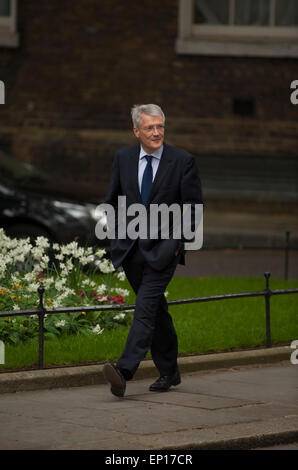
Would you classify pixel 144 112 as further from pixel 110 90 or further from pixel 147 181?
pixel 110 90

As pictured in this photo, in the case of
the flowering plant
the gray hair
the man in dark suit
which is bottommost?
the flowering plant

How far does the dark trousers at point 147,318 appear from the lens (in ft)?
24.3

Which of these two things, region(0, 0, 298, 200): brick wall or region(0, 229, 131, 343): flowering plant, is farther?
region(0, 0, 298, 200): brick wall

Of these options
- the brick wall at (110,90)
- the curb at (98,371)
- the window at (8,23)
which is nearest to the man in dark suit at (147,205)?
the curb at (98,371)

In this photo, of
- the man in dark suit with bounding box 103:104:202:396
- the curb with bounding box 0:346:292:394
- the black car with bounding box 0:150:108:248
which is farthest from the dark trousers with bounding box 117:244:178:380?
the black car with bounding box 0:150:108:248

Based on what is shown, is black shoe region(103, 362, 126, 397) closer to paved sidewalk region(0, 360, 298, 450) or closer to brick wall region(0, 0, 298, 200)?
paved sidewalk region(0, 360, 298, 450)

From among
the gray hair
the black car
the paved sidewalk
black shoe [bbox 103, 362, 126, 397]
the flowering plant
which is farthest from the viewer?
the black car

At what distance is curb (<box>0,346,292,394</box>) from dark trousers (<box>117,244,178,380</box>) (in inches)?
26.2

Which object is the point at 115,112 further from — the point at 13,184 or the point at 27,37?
the point at 13,184

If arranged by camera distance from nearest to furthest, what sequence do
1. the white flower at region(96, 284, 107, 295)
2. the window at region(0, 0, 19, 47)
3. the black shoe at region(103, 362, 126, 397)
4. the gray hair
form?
the black shoe at region(103, 362, 126, 397) < the gray hair < the white flower at region(96, 284, 107, 295) < the window at region(0, 0, 19, 47)

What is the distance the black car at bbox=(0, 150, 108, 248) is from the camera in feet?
42.3

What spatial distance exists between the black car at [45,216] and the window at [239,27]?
7338mm

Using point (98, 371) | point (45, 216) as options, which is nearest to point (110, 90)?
point (45, 216)

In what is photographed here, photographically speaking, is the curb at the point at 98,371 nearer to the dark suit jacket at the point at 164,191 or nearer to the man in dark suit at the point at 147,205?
the man in dark suit at the point at 147,205
